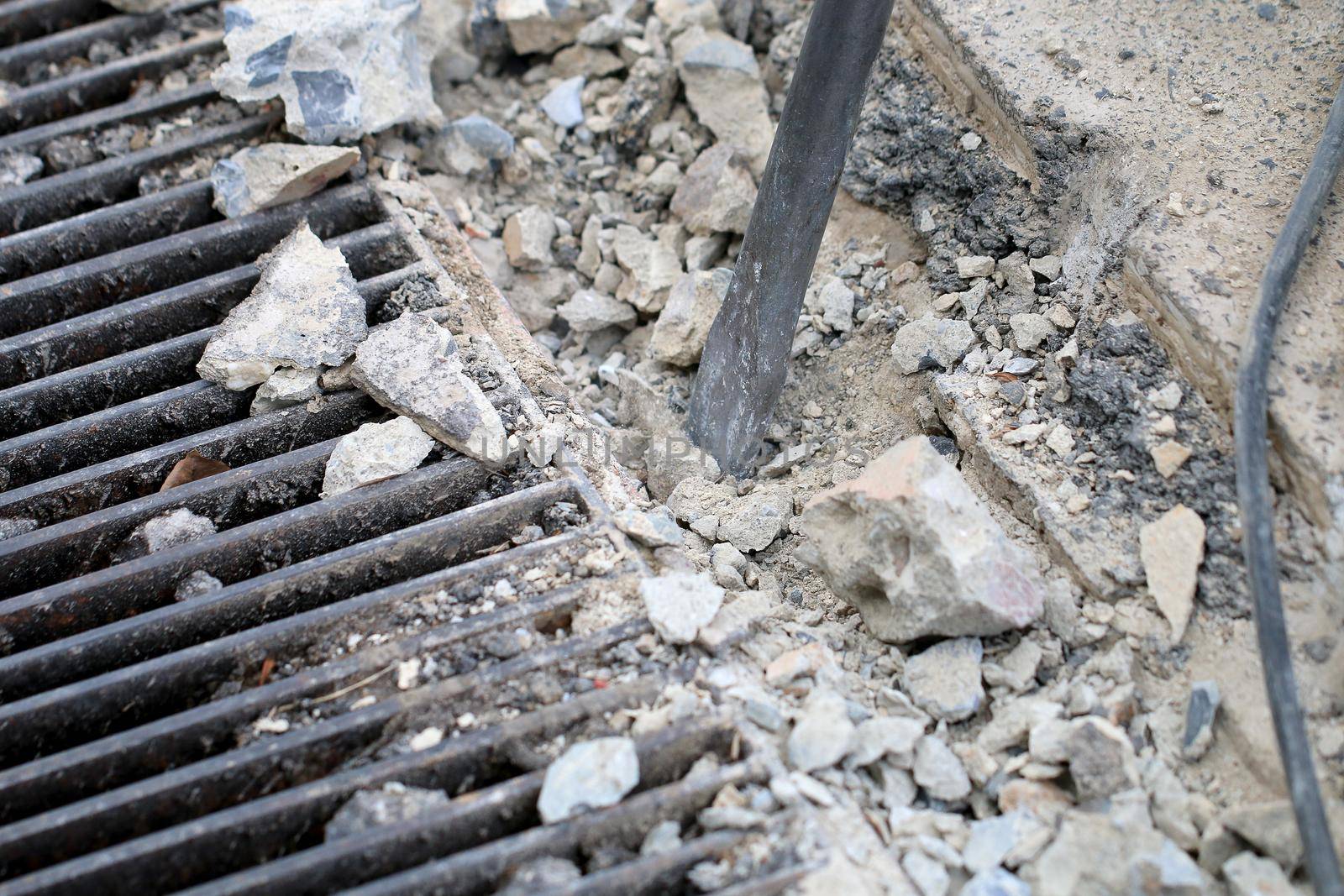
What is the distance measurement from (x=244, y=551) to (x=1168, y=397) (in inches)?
63.4

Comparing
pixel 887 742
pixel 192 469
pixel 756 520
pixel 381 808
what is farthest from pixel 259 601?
pixel 887 742

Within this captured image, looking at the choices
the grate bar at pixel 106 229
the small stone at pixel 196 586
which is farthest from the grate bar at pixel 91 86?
the small stone at pixel 196 586

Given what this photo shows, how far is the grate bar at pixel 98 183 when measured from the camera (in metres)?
2.42

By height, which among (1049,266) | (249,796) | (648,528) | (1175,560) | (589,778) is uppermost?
(1049,266)

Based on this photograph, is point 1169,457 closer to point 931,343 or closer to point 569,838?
point 931,343

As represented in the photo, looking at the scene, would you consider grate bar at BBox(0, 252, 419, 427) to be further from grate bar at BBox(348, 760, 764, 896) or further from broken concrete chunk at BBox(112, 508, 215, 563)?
grate bar at BBox(348, 760, 764, 896)

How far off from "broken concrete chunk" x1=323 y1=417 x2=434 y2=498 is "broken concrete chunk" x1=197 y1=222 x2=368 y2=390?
7.4 inches

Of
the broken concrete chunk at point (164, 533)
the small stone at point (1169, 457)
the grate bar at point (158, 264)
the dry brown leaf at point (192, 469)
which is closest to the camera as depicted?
the small stone at point (1169, 457)

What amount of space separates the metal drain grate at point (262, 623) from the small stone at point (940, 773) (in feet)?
0.86

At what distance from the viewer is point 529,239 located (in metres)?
2.59

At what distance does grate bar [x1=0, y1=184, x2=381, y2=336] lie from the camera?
7.39ft

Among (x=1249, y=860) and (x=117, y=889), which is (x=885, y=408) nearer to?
(x=1249, y=860)

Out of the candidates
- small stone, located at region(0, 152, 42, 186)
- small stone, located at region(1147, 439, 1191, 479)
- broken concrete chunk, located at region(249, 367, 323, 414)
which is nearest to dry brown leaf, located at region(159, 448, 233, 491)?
broken concrete chunk, located at region(249, 367, 323, 414)

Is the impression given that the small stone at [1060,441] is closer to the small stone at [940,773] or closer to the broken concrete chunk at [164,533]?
the small stone at [940,773]
